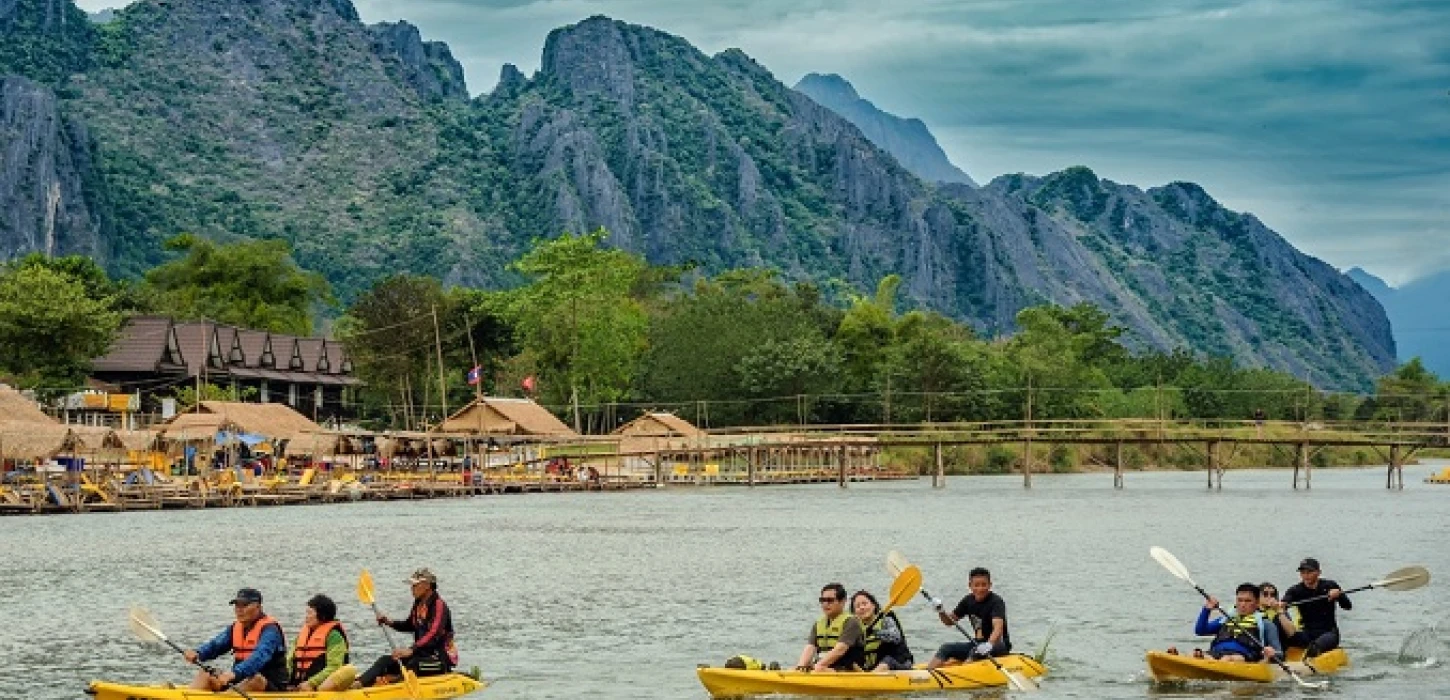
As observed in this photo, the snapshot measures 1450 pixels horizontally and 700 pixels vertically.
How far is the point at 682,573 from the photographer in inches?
1857

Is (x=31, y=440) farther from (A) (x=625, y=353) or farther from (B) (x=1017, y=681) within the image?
(A) (x=625, y=353)

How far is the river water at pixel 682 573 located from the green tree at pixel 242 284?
184 ft

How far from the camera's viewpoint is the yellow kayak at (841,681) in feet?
75.3

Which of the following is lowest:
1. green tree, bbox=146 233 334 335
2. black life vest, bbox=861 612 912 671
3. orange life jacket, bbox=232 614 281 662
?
black life vest, bbox=861 612 912 671

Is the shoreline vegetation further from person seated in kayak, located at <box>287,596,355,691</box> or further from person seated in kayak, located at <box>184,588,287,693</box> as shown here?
person seated in kayak, located at <box>184,588,287,693</box>

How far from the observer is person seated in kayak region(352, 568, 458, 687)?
898 inches

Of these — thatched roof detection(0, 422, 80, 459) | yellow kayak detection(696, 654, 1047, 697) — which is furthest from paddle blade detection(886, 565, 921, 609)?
thatched roof detection(0, 422, 80, 459)

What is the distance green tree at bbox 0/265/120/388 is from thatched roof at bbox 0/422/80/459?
29083mm

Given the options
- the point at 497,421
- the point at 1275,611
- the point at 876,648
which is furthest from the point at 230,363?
the point at 1275,611

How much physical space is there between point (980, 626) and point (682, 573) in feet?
74.1

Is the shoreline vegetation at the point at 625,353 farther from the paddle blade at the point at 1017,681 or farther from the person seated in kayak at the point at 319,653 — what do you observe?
the person seated in kayak at the point at 319,653

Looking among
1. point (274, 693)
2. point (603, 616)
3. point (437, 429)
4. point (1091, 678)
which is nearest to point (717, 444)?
point (437, 429)

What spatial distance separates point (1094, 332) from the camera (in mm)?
177000

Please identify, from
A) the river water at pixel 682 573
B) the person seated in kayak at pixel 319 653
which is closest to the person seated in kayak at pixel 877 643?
the river water at pixel 682 573
